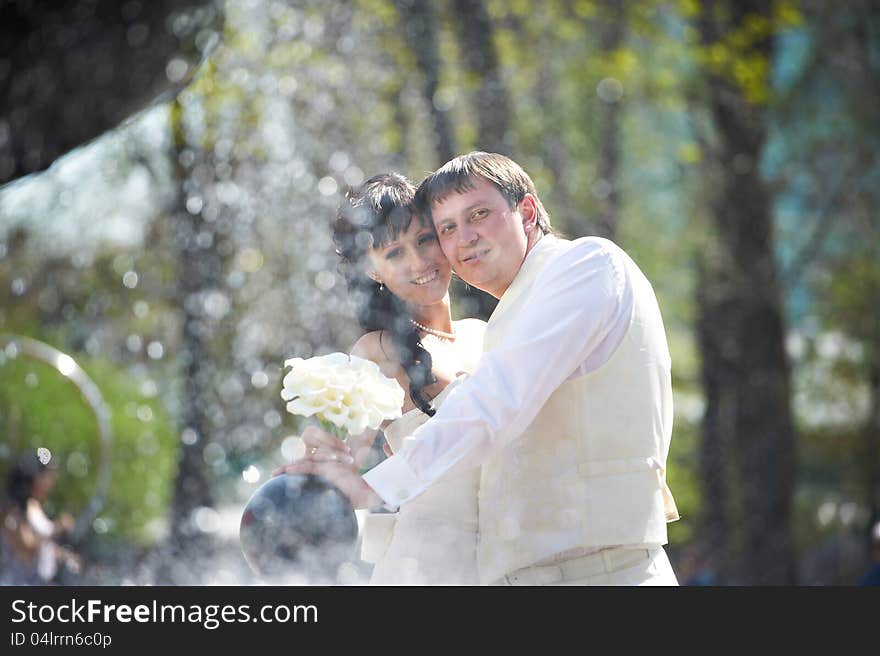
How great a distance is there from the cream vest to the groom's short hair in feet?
0.86

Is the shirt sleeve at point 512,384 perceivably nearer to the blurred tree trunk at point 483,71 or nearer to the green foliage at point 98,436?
the blurred tree trunk at point 483,71

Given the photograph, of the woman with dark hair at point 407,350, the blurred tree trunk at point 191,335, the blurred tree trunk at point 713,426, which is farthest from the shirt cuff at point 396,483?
the blurred tree trunk at point 713,426

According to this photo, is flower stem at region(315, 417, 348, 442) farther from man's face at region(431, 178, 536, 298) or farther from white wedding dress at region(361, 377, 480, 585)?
man's face at region(431, 178, 536, 298)

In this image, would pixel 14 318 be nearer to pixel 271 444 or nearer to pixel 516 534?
pixel 271 444

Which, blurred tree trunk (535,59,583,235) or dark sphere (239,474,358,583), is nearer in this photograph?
dark sphere (239,474,358,583)

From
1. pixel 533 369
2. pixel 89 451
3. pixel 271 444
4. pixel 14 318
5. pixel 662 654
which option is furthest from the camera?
pixel 89 451

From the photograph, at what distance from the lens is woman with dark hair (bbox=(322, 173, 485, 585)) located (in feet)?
10.0

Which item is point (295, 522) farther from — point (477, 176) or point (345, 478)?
point (477, 176)

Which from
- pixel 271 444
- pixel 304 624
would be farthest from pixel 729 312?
pixel 304 624

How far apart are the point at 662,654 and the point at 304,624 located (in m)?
0.91

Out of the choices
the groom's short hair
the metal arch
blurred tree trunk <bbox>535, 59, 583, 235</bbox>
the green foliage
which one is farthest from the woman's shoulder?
the green foliage

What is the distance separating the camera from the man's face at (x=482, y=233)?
290 centimetres

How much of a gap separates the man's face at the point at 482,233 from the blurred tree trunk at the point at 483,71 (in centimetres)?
697

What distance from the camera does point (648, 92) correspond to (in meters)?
11.9
